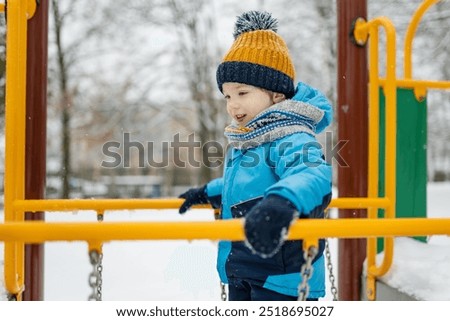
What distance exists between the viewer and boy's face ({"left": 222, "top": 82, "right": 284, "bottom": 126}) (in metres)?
1.79

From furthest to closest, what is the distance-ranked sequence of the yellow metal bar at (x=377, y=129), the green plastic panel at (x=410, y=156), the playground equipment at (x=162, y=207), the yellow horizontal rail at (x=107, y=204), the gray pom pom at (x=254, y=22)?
1. the green plastic panel at (x=410, y=156)
2. the yellow metal bar at (x=377, y=129)
3. the yellow horizontal rail at (x=107, y=204)
4. the gray pom pom at (x=254, y=22)
5. the playground equipment at (x=162, y=207)

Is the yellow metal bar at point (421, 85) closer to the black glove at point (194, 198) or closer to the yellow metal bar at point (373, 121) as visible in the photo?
the yellow metal bar at point (373, 121)

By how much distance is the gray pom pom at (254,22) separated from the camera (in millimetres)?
1893

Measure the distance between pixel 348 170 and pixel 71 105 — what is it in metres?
9.81

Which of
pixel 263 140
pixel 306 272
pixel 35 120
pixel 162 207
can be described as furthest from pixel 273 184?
pixel 35 120

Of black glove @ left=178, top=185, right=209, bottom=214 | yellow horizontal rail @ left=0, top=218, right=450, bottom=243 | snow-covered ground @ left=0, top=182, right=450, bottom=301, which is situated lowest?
snow-covered ground @ left=0, top=182, right=450, bottom=301

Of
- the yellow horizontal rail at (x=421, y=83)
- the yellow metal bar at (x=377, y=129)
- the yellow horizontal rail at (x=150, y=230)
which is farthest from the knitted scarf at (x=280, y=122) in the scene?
the yellow horizontal rail at (x=421, y=83)

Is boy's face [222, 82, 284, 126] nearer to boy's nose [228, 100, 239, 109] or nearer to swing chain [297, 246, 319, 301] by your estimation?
boy's nose [228, 100, 239, 109]

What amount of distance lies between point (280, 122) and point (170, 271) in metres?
2.12

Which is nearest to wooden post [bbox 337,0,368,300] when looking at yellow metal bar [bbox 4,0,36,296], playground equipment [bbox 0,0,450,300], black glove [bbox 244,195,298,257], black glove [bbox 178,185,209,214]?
playground equipment [bbox 0,0,450,300]

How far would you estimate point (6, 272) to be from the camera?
197 cm

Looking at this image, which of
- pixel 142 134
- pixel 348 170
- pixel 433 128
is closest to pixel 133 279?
pixel 348 170

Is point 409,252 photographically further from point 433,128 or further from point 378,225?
point 433,128

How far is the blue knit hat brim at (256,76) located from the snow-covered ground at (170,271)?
1.99ft
